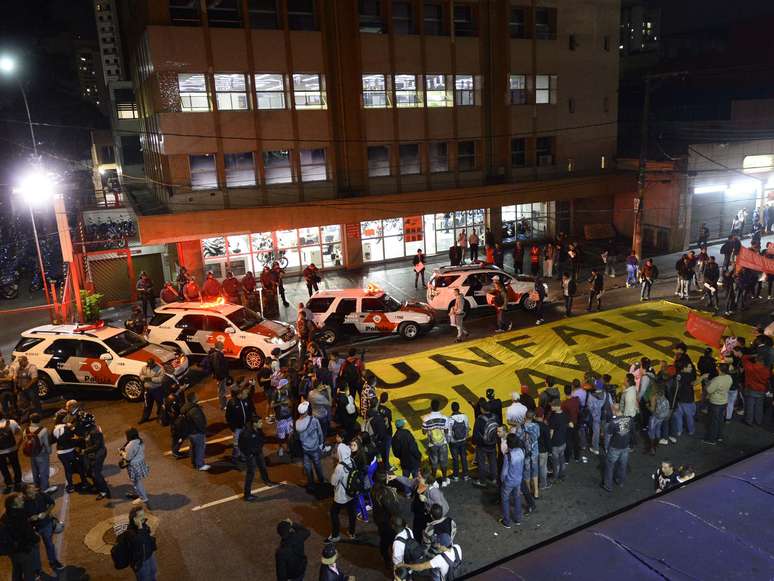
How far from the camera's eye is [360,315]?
19.9 metres

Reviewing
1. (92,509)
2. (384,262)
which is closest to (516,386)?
(92,509)

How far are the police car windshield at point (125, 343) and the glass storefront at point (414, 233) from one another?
15.1 meters

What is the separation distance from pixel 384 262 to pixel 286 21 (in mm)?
12240

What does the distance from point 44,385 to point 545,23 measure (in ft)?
99.2

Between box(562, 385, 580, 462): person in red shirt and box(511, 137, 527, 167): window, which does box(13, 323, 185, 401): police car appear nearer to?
box(562, 385, 580, 462): person in red shirt

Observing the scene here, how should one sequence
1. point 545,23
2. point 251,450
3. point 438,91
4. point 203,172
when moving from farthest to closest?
1. point 545,23
2. point 438,91
3. point 203,172
4. point 251,450

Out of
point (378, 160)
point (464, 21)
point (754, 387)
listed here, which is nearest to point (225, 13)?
point (378, 160)

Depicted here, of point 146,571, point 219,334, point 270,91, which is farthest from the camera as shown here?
point 270,91

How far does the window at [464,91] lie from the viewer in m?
31.3

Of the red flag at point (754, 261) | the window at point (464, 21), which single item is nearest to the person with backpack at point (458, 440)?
the red flag at point (754, 261)

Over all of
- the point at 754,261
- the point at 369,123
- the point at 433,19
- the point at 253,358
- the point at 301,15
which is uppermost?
the point at 433,19

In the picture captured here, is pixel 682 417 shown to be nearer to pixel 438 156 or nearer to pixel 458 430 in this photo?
pixel 458 430

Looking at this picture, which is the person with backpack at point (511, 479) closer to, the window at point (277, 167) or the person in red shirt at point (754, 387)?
the person in red shirt at point (754, 387)

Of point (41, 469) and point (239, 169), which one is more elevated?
point (239, 169)
